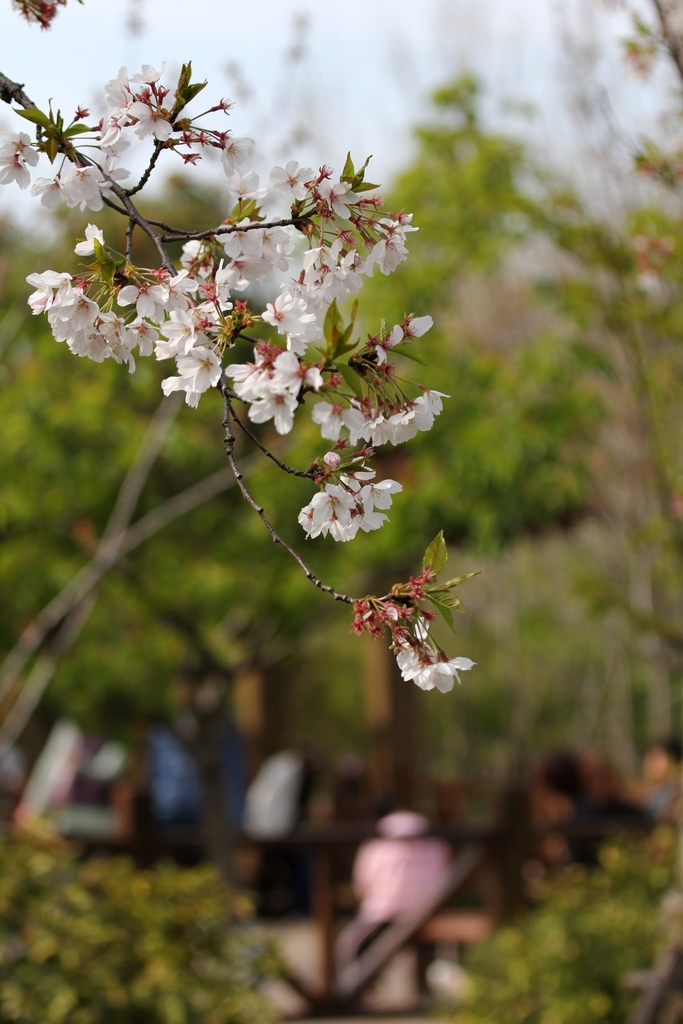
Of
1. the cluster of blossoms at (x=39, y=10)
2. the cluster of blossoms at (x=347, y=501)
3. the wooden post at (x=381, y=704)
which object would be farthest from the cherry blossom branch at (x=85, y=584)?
the wooden post at (x=381, y=704)

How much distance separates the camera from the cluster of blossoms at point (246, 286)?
1.56 metres

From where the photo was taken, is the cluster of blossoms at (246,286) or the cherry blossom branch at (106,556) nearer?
the cluster of blossoms at (246,286)

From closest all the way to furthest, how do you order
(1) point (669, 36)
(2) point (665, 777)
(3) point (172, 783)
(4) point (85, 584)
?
1. (1) point (669, 36)
2. (4) point (85, 584)
3. (2) point (665, 777)
4. (3) point (172, 783)

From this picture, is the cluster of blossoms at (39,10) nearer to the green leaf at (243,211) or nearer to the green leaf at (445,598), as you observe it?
the green leaf at (243,211)

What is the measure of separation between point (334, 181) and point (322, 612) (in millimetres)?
7279

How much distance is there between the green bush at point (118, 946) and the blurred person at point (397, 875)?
3033 millimetres

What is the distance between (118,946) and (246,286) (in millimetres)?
3442

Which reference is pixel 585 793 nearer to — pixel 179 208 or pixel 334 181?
pixel 179 208

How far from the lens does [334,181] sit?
65.2 inches

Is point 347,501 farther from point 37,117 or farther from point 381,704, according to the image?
point 381,704

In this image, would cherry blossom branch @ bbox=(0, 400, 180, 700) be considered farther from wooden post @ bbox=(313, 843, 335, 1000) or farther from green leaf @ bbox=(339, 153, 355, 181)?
green leaf @ bbox=(339, 153, 355, 181)

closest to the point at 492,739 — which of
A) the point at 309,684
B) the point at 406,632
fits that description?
the point at 309,684

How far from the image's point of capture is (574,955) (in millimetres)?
5496

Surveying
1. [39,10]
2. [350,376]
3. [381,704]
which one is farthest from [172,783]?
[350,376]
